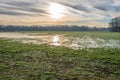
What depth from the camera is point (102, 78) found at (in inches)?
388

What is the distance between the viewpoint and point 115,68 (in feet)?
40.1

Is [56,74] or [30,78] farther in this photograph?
[56,74]

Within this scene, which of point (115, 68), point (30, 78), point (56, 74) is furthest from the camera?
point (115, 68)

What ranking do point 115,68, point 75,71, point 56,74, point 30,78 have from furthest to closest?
1. point 115,68
2. point 75,71
3. point 56,74
4. point 30,78

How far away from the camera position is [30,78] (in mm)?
9633

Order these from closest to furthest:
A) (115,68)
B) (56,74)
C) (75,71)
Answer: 1. (56,74)
2. (75,71)
3. (115,68)

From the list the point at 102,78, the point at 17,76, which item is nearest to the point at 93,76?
the point at 102,78

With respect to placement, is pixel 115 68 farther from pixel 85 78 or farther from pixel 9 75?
pixel 9 75

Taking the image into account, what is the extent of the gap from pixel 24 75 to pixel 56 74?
5.63ft

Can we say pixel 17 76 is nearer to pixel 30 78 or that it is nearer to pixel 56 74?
pixel 30 78

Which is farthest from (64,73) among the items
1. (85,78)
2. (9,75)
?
(9,75)

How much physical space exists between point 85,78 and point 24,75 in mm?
3217

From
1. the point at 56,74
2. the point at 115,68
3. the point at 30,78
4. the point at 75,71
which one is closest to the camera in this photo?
the point at 30,78

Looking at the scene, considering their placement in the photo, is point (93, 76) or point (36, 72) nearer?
point (93, 76)
